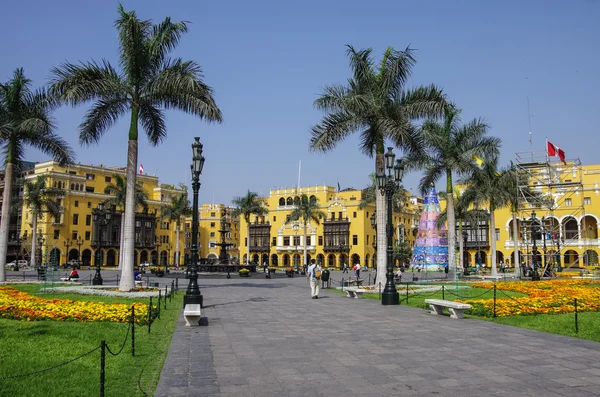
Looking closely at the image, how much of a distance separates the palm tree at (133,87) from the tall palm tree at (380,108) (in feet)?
20.1

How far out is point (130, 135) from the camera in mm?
21922

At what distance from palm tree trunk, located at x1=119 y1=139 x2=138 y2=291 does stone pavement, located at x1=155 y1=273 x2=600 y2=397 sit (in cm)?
801

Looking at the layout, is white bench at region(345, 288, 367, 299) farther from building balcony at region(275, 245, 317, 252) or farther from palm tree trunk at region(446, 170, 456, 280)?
building balcony at region(275, 245, 317, 252)

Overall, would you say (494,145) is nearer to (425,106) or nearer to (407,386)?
(425,106)

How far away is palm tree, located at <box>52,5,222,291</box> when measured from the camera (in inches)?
830

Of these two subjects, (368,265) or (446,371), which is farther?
(368,265)

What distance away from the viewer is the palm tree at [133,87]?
21.1 metres

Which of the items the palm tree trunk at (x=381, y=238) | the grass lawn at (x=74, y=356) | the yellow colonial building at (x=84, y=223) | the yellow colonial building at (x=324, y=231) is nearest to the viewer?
the grass lawn at (x=74, y=356)

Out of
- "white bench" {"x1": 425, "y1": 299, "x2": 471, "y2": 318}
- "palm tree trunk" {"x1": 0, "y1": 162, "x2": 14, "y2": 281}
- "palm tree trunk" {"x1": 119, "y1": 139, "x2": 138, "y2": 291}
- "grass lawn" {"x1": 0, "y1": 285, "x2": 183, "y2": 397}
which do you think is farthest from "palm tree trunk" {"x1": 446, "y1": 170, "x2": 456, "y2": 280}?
"palm tree trunk" {"x1": 0, "y1": 162, "x2": 14, "y2": 281}

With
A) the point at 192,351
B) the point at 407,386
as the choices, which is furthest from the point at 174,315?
the point at 407,386

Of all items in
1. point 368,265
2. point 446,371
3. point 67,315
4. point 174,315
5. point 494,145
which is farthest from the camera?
point 368,265

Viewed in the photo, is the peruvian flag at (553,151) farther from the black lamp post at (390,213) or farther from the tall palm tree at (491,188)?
the black lamp post at (390,213)

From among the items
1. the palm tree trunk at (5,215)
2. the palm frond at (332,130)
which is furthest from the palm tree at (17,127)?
the palm frond at (332,130)

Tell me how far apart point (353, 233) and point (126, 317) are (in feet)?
254
